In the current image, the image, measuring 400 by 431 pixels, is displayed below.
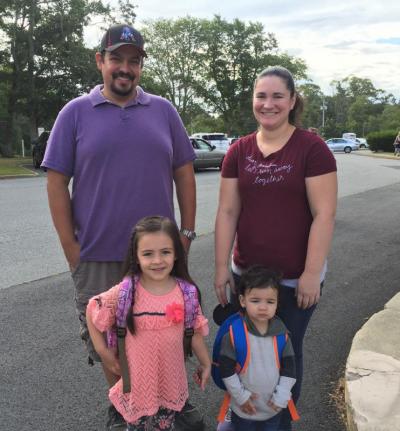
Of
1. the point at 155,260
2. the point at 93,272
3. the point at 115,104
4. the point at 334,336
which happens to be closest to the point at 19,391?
the point at 93,272

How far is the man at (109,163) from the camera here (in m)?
2.43

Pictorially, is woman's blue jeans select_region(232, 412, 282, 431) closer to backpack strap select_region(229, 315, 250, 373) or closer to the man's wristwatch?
backpack strap select_region(229, 315, 250, 373)

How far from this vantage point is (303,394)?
10.5 feet

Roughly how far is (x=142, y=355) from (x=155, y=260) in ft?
1.47

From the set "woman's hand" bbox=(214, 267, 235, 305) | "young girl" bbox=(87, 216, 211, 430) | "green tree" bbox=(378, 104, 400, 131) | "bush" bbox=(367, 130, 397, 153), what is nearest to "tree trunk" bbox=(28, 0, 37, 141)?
"bush" bbox=(367, 130, 397, 153)

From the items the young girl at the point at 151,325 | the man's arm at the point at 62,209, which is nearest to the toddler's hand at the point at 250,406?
the young girl at the point at 151,325

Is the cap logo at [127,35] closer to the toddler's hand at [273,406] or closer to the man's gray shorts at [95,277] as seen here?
the man's gray shorts at [95,277]

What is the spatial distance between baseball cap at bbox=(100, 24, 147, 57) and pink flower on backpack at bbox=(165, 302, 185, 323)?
1252 mm

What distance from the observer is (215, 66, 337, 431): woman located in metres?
2.34

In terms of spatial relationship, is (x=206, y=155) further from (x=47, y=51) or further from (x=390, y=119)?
(x=390, y=119)

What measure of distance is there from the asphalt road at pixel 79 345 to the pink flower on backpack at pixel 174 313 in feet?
3.11

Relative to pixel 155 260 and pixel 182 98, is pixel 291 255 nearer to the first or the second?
pixel 155 260

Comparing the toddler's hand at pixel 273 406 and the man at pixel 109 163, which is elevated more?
the man at pixel 109 163

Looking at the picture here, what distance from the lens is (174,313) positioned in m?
2.26
